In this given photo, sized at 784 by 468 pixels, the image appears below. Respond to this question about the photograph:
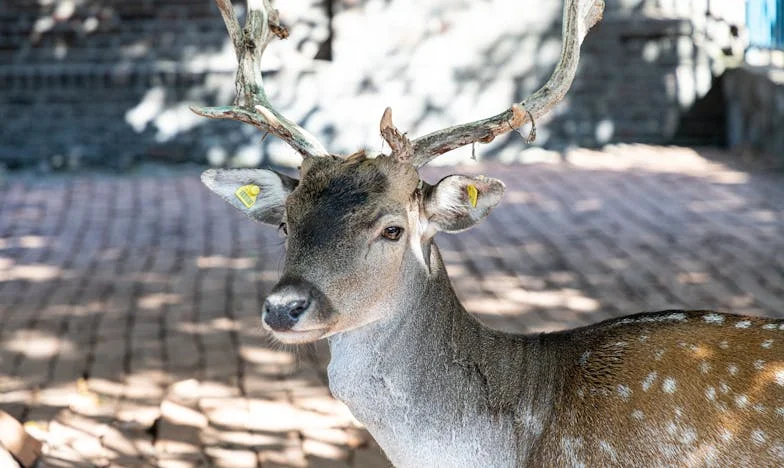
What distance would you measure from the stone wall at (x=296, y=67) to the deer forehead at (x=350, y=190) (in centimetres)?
764

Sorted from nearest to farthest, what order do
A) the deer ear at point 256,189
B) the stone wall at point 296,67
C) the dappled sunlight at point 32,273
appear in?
the deer ear at point 256,189, the dappled sunlight at point 32,273, the stone wall at point 296,67

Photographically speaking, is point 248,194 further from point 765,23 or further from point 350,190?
point 765,23

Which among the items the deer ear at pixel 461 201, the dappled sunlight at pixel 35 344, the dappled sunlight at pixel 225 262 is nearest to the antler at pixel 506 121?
the deer ear at pixel 461 201

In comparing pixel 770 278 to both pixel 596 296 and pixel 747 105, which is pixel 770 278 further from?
pixel 747 105

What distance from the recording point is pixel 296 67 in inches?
449

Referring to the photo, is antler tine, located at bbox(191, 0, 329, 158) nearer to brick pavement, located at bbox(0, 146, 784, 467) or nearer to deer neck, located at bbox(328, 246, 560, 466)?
deer neck, located at bbox(328, 246, 560, 466)

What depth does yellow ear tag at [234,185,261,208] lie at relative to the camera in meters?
3.90

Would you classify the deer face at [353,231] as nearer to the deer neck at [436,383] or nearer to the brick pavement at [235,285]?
the deer neck at [436,383]

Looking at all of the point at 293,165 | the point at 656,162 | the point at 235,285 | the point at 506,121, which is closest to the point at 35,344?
the point at 235,285

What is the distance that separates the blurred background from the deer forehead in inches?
Answer: 64.4

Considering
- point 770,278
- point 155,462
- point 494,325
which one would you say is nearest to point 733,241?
point 770,278

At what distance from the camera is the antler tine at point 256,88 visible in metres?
3.87

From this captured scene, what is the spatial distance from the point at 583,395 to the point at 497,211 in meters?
5.97

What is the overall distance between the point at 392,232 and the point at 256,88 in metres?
0.95
